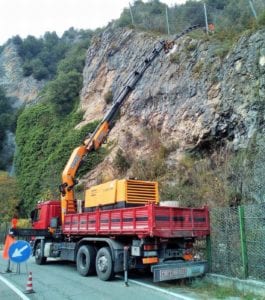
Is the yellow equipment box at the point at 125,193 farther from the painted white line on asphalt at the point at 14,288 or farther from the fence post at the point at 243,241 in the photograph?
the painted white line on asphalt at the point at 14,288

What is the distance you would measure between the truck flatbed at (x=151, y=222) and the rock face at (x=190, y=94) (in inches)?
286

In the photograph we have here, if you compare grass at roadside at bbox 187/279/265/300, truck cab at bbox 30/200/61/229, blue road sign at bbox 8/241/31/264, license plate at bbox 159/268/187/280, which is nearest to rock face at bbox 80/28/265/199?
truck cab at bbox 30/200/61/229

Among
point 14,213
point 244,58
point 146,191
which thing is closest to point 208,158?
point 244,58

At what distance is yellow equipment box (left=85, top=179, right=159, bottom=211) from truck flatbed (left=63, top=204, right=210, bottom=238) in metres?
0.59

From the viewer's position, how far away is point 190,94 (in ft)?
75.6

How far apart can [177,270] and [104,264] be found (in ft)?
7.78

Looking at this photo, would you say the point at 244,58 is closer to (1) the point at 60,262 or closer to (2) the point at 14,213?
(1) the point at 60,262

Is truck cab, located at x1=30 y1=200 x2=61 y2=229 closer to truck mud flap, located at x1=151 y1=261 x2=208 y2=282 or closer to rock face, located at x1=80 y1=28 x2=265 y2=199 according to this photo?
truck mud flap, located at x1=151 y1=261 x2=208 y2=282

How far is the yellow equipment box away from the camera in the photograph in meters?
12.6

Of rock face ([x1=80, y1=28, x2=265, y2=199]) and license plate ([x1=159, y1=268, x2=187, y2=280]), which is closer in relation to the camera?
license plate ([x1=159, y1=268, x2=187, y2=280])

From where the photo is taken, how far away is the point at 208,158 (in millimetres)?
20656

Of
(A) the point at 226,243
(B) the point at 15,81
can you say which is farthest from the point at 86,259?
(B) the point at 15,81

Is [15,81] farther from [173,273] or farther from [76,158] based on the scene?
[173,273]

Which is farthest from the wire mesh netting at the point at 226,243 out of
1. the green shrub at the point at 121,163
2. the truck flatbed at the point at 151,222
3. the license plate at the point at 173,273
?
the green shrub at the point at 121,163
